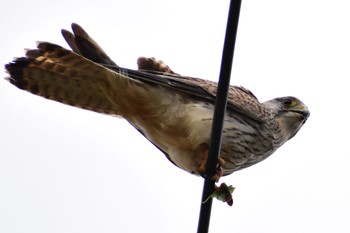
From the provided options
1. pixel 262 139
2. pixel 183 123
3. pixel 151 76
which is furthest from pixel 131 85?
pixel 262 139

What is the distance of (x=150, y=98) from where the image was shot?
5926 millimetres

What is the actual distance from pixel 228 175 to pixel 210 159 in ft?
7.28

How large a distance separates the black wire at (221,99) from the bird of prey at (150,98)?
1482mm

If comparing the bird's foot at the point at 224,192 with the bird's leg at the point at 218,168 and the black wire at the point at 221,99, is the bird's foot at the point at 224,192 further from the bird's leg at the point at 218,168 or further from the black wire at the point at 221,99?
the black wire at the point at 221,99

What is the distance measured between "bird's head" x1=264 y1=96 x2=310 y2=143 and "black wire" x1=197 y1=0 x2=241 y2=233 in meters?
2.58

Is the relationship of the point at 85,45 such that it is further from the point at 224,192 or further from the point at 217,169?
the point at 224,192

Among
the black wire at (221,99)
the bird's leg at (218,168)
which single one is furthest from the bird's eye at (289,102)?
the black wire at (221,99)

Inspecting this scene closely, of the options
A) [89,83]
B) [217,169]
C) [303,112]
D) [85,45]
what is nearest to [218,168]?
[217,169]

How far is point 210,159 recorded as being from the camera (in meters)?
4.30

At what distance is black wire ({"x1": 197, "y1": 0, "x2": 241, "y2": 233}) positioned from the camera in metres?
3.67

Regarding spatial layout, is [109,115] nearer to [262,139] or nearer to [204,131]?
[204,131]

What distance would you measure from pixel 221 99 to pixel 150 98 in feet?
6.84

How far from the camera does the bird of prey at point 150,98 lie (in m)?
5.84

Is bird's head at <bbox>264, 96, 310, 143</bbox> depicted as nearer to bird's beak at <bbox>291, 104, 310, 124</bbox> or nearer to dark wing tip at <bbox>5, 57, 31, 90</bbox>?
bird's beak at <bbox>291, 104, 310, 124</bbox>
